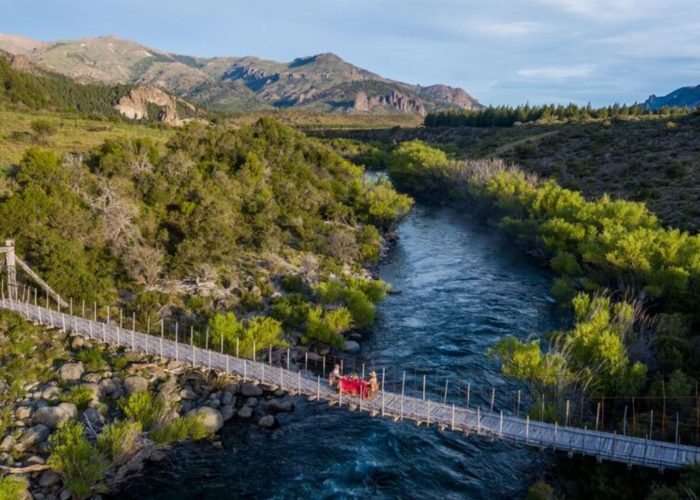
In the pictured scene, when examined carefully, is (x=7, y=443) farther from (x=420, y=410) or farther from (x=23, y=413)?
(x=420, y=410)

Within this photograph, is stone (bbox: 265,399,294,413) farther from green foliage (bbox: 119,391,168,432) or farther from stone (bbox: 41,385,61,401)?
stone (bbox: 41,385,61,401)

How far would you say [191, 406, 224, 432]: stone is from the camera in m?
23.9

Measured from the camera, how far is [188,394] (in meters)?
26.0

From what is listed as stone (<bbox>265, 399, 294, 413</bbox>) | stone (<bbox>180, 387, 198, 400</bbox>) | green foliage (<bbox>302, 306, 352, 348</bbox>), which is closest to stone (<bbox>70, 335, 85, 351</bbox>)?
stone (<bbox>180, 387, 198, 400</bbox>)

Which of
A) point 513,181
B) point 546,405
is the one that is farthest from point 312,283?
point 513,181

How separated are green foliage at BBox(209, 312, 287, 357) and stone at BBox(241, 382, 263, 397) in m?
1.71

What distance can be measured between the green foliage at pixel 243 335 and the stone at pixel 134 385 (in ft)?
13.7

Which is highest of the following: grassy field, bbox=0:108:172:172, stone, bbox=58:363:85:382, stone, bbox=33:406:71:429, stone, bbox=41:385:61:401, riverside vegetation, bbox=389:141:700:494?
grassy field, bbox=0:108:172:172

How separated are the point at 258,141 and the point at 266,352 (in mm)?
37554

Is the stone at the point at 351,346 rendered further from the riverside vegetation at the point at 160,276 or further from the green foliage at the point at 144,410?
the green foliage at the point at 144,410

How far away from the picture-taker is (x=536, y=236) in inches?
2106

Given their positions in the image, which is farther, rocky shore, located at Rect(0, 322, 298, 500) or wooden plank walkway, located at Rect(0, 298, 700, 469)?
rocky shore, located at Rect(0, 322, 298, 500)

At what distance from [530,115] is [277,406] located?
5303 inches

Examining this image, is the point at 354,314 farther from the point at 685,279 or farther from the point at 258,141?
the point at 258,141
